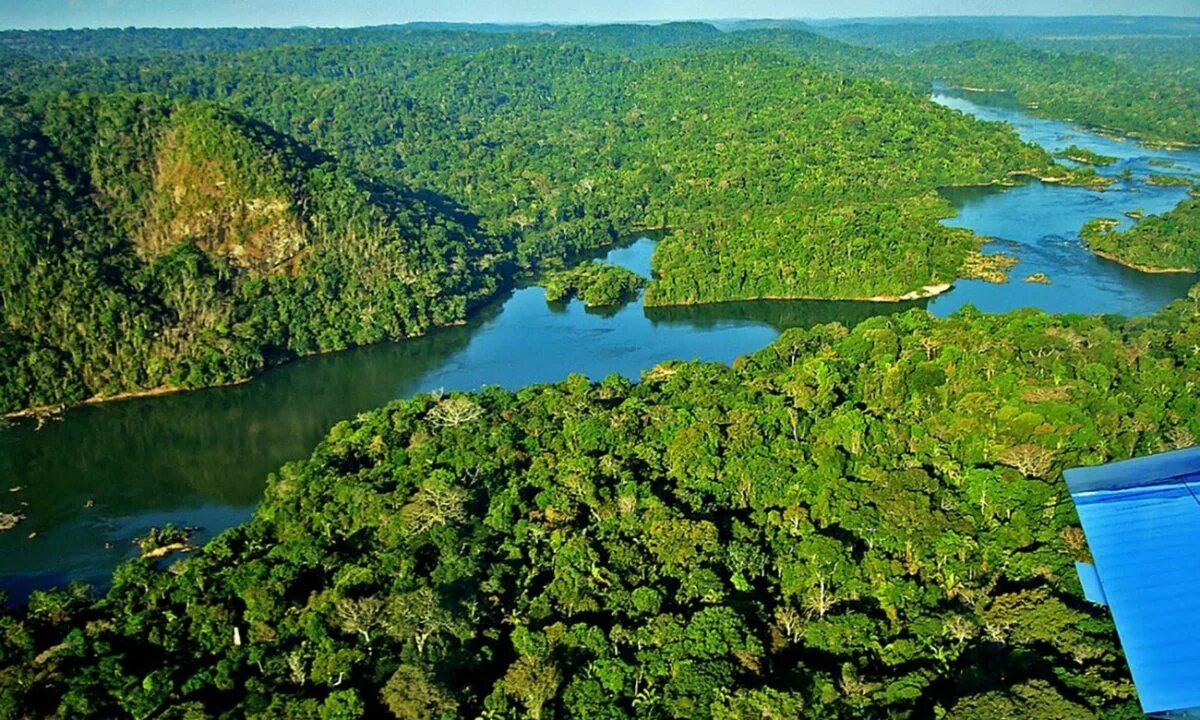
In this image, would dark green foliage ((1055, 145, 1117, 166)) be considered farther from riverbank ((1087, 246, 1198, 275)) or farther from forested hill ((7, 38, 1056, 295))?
riverbank ((1087, 246, 1198, 275))

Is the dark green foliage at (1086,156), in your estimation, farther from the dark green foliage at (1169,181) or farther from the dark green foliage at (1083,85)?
the dark green foliage at (1083,85)

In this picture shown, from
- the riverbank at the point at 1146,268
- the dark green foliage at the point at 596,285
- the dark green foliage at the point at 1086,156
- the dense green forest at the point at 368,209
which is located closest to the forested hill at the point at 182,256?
the dense green forest at the point at 368,209

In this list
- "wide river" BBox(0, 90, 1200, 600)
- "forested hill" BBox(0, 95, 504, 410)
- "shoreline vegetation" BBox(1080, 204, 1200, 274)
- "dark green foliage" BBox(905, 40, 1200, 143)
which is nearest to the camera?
"wide river" BBox(0, 90, 1200, 600)

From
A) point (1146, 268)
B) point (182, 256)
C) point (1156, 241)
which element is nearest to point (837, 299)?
point (1146, 268)

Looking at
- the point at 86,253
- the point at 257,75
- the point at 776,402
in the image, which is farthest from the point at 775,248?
the point at 257,75

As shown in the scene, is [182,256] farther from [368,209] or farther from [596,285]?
[596,285]

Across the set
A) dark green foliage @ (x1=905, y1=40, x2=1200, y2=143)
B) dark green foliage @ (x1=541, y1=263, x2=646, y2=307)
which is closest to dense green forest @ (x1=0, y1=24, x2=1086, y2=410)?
dark green foliage @ (x1=541, y1=263, x2=646, y2=307)

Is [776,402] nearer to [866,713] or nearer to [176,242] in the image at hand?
[866,713]
